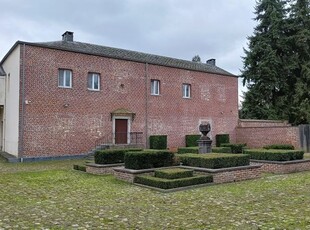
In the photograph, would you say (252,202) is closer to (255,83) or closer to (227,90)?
(227,90)

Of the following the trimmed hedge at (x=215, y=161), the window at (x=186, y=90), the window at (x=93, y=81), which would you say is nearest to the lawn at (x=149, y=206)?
the trimmed hedge at (x=215, y=161)

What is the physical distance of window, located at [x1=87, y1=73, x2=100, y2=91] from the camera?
20375 mm

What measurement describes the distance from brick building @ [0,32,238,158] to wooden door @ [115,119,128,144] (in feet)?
0.23

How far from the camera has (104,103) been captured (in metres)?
20.8

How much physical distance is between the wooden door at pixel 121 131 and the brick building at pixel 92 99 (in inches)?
2.8

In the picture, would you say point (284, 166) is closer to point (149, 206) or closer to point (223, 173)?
point (223, 173)

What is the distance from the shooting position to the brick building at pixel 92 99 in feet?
58.9

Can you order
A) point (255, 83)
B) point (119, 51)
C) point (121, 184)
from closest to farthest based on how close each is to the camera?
point (121, 184) → point (119, 51) → point (255, 83)

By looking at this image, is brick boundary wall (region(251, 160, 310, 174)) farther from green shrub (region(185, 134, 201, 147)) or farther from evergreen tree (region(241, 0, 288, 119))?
evergreen tree (region(241, 0, 288, 119))

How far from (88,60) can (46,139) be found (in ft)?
19.4

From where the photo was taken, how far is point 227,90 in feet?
93.3

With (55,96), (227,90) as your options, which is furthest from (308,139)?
(55,96)

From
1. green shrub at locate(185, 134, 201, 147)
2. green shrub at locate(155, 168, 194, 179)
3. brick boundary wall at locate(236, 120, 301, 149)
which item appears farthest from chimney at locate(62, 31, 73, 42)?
brick boundary wall at locate(236, 120, 301, 149)

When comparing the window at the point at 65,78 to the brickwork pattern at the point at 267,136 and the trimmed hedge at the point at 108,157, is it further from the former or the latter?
the brickwork pattern at the point at 267,136
